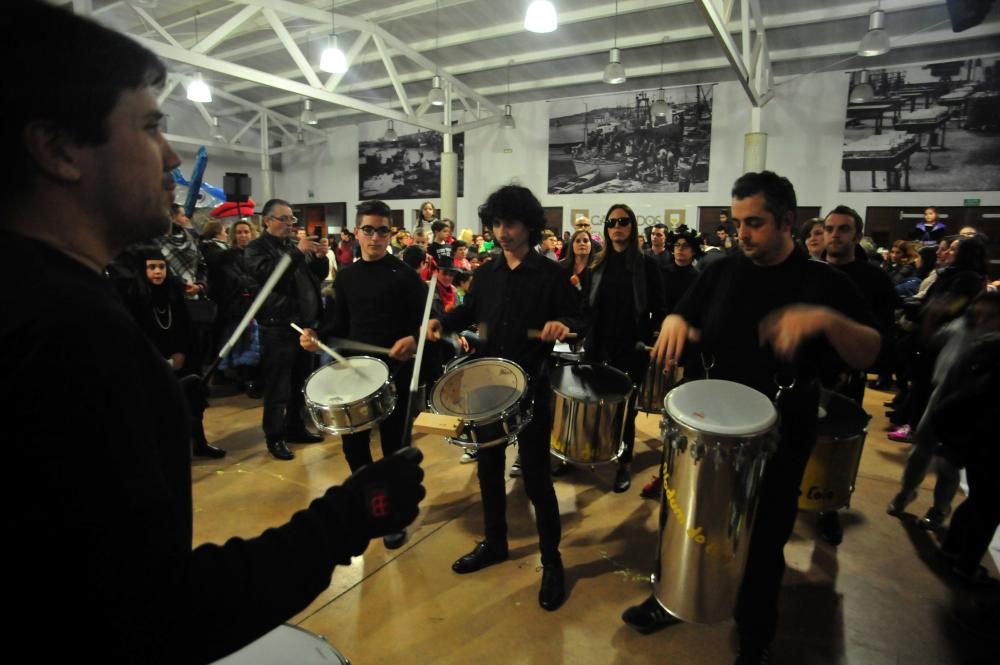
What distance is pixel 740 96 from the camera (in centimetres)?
1293

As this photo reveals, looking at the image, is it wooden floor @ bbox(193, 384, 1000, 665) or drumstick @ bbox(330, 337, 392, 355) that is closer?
wooden floor @ bbox(193, 384, 1000, 665)

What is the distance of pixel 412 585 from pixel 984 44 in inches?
553

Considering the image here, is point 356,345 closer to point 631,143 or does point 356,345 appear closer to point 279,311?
point 279,311

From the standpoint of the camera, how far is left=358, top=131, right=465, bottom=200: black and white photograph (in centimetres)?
1770

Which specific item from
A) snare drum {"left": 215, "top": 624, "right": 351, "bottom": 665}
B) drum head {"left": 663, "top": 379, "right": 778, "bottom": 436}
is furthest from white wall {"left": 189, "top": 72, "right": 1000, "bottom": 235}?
snare drum {"left": 215, "top": 624, "right": 351, "bottom": 665}

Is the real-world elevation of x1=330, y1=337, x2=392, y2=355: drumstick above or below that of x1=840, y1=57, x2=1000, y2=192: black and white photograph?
below

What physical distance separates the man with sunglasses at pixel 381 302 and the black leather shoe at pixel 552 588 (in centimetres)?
96

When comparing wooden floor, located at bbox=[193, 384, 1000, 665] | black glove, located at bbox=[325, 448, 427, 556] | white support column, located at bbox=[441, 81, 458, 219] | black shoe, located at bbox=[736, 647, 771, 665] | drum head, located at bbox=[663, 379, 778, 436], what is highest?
white support column, located at bbox=[441, 81, 458, 219]

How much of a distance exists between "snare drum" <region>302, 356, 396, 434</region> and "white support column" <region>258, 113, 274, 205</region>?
18.6 metres

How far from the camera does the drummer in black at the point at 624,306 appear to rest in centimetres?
400

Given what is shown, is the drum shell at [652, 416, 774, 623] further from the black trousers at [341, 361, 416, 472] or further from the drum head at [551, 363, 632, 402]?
the black trousers at [341, 361, 416, 472]

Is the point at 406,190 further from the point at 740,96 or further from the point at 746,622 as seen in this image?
the point at 746,622

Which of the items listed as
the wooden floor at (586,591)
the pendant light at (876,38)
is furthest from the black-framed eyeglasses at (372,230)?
the pendant light at (876,38)

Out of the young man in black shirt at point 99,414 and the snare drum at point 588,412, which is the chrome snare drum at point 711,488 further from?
the young man in black shirt at point 99,414
